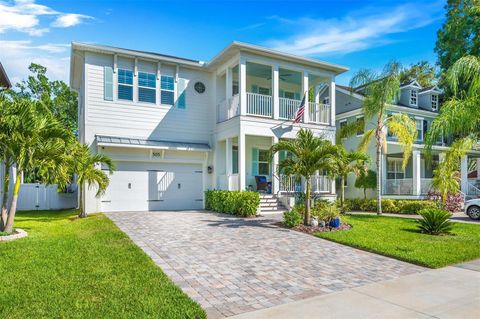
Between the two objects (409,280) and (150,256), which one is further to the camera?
(150,256)

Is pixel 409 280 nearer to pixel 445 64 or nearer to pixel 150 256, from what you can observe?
pixel 150 256

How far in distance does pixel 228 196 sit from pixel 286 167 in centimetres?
389

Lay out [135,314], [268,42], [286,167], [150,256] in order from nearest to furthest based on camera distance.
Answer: [135,314] < [150,256] < [286,167] < [268,42]

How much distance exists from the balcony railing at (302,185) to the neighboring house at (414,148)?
596cm

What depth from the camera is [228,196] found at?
14.6 m

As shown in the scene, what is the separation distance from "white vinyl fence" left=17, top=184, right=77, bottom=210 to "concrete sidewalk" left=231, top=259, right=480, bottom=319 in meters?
16.6

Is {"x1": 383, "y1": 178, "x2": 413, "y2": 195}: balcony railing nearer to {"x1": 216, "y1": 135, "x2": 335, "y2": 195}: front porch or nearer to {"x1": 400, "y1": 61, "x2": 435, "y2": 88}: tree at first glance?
{"x1": 216, "y1": 135, "x2": 335, "y2": 195}: front porch

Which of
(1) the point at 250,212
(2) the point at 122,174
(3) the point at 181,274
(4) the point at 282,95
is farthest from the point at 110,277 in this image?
(4) the point at 282,95

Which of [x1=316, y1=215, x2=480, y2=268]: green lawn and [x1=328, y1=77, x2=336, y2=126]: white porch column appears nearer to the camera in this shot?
[x1=316, y1=215, x2=480, y2=268]: green lawn

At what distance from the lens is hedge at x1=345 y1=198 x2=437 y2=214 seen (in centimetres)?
1712

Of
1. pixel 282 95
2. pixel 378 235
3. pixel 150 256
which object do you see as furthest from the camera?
pixel 282 95

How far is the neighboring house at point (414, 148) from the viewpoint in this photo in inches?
808

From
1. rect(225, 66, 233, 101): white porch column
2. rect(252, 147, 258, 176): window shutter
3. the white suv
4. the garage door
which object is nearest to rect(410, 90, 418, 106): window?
the white suv

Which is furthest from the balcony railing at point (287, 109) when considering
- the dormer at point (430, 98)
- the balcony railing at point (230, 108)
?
the dormer at point (430, 98)
